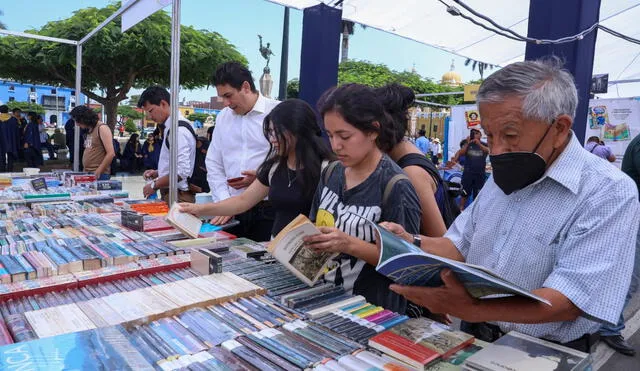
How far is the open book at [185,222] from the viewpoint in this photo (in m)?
2.14

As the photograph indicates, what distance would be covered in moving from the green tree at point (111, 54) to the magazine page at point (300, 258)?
36.8 ft

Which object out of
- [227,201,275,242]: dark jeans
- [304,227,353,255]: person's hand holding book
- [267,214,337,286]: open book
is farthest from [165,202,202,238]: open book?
[304,227,353,255]: person's hand holding book

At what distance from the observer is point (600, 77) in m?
10.4

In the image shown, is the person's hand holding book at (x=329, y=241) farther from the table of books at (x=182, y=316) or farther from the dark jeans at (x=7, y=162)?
the dark jeans at (x=7, y=162)

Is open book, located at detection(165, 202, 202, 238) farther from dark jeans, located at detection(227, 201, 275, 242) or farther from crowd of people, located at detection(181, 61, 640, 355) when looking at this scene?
dark jeans, located at detection(227, 201, 275, 242)

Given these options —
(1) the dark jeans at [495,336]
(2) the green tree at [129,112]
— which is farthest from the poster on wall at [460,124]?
(2) the green tree at [129,112]

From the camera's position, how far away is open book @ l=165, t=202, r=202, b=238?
84.4 inches

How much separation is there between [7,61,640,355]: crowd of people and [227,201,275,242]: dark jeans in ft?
0.88

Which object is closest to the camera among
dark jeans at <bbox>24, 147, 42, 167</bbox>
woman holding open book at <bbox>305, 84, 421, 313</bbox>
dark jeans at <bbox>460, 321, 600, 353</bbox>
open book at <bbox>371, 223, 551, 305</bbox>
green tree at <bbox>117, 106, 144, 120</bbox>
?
open book at <bbox>371, 223, 551, 305</bbox>

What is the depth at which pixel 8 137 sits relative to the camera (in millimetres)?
10383

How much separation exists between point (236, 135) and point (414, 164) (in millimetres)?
1602

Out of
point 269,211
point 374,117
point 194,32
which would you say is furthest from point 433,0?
point 194,32

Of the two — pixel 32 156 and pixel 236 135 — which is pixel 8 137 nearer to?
pixel 32 156

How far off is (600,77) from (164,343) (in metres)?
12.0
